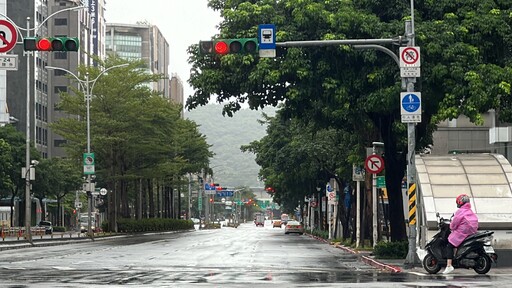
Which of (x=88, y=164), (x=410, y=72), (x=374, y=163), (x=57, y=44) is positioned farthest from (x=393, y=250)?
(x=88, y=164)

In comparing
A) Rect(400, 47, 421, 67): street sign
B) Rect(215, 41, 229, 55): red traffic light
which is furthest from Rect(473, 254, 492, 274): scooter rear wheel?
Rect(215, 41, 229, 55): red traffic light

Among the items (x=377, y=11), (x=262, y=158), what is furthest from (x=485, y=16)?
(x=262, y=158)

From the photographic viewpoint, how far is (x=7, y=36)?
30.9 meters

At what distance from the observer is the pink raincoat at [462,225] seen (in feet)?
78.1

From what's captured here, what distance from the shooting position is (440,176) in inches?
1160

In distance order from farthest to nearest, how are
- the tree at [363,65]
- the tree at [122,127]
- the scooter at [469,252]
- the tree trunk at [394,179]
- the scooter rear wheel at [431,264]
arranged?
the tree at [122,127], the tree trunk at [394,179], the tree at [363,65], the scooter rear wheel at [431,264], the scooter at [469,252]

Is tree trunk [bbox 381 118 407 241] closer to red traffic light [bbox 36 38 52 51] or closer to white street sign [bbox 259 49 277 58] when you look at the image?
white street sign [bbox 259 49 277 58]

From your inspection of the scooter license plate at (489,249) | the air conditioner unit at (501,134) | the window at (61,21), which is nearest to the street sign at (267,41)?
the scooter license plate at (489,249)

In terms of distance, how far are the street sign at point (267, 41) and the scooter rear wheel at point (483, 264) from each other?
7952 millimetres

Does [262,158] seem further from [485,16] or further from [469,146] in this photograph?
[485,16]

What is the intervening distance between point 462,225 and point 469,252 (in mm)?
732

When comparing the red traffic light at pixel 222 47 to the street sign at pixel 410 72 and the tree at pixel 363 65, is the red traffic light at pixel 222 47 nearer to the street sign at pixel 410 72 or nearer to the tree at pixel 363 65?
the street sign at pixel 410 72

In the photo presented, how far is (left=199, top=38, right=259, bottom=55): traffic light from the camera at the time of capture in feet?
89.4

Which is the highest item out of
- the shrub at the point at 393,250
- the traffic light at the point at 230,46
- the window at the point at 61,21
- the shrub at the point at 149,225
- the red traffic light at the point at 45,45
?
the window at the point at 61,21
